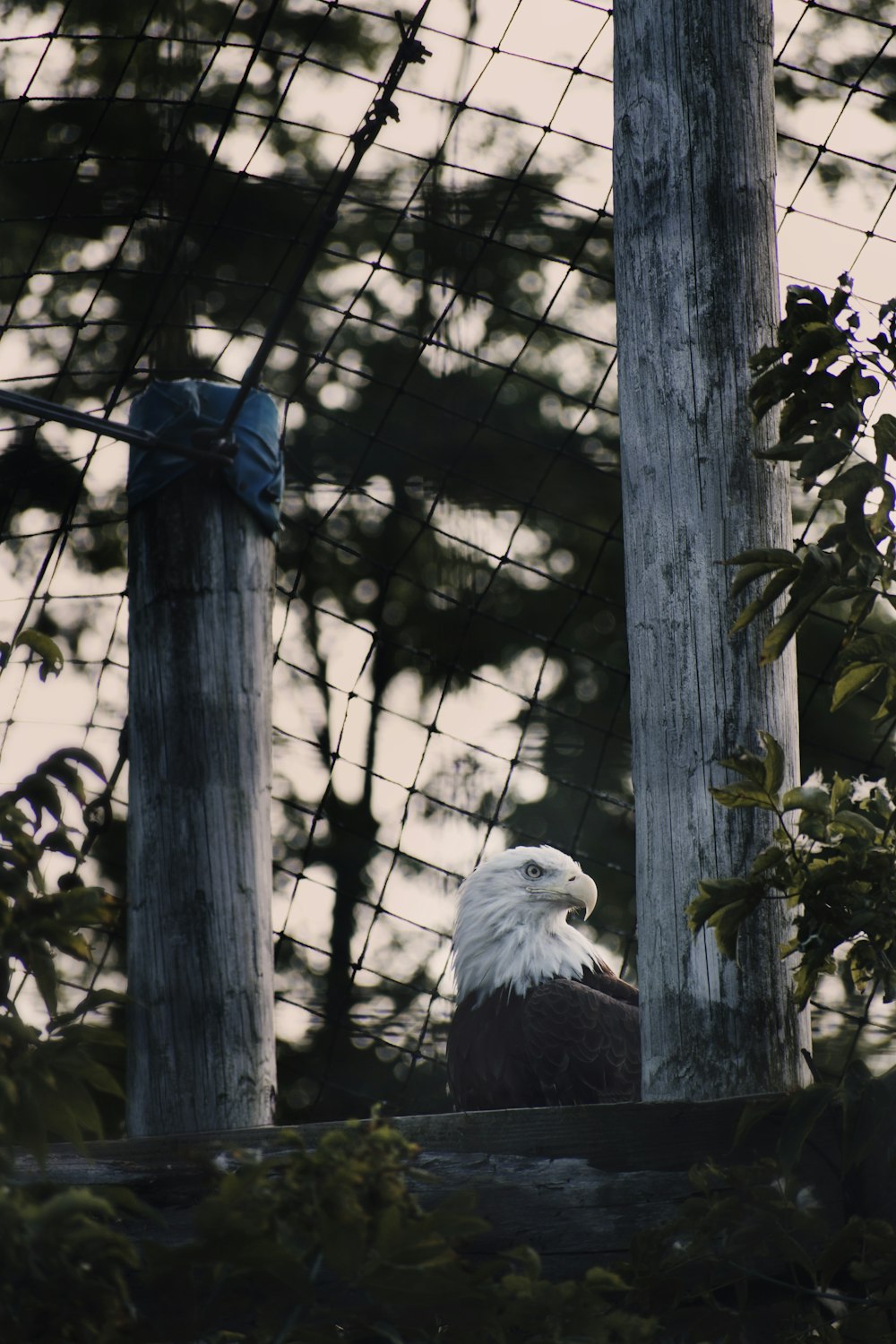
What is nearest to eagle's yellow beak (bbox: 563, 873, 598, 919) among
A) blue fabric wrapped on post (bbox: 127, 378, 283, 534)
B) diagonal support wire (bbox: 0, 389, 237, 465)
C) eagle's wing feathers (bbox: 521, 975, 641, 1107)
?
eagle's wing feathers (bbox: 521, 975, 641, 1107)

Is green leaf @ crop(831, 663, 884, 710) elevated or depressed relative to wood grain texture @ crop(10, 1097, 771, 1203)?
elevated

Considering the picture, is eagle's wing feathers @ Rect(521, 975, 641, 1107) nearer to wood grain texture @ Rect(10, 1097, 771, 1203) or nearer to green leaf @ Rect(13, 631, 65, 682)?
wood grain texture @ Rect(10, 1097, 771, 1203)

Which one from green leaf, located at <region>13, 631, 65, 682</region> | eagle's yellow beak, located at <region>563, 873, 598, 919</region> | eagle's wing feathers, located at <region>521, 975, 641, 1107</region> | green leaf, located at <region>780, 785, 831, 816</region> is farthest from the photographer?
eagle's yellow beak, located at <region>563, 873, 598, 919</region>

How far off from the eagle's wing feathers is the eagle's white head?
6.6 inches

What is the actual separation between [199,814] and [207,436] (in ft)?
2.31

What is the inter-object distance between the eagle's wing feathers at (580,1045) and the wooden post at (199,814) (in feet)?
3.45

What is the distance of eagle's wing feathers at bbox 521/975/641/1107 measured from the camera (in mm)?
3205

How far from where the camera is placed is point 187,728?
2.45 metres

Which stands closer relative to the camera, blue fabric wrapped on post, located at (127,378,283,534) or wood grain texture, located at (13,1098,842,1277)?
wood grain texture, located at (13,1098,842,1277)

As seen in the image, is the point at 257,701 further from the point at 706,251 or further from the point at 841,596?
the point at 841,596

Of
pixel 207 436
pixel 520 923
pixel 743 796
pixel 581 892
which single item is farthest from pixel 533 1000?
pixel 743 796

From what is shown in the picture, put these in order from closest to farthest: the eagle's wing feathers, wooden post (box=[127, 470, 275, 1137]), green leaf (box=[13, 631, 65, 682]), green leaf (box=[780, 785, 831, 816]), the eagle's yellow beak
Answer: green leaf (box=[13, 631, 65, 682])
green leaf (box=[780, 785, 831, 816])
wooden post (box=[127, 470, 275, 1137])
the eagle's wing feathers
the eagle's yellow beak

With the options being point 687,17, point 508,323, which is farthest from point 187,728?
point 508,323

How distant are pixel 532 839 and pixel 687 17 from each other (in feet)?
20.4
